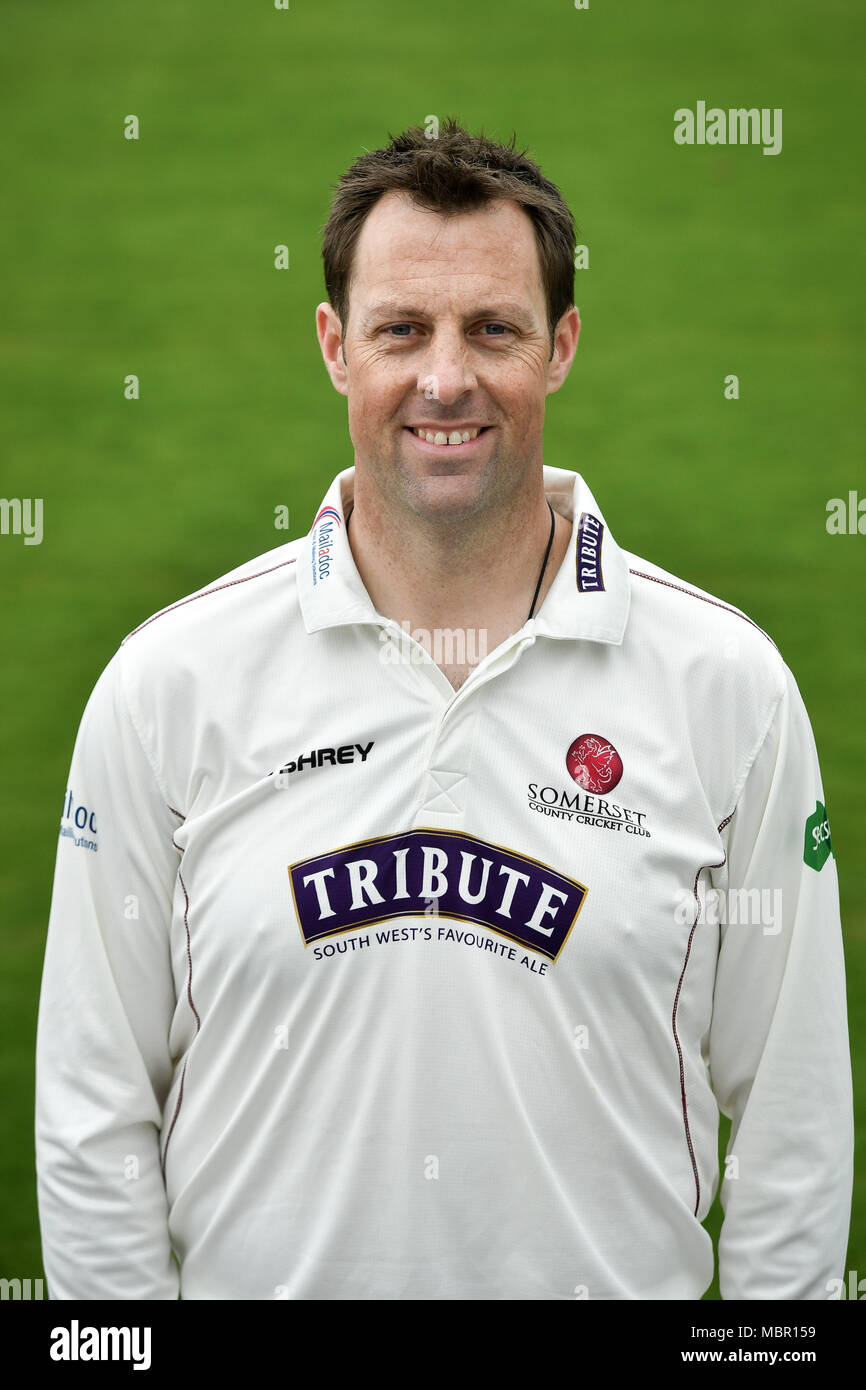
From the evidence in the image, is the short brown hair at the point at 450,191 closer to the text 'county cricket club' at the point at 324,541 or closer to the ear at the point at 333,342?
the ear at the point at 333,342

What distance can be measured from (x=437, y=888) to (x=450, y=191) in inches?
31.2

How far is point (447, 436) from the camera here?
5.51 feet

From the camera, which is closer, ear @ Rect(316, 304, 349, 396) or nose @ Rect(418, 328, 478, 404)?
nose @ Rect(418, 328, 478, 404)

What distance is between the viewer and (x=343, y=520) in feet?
6.07


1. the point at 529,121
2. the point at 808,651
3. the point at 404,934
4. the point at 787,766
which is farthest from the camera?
the point at 529,121

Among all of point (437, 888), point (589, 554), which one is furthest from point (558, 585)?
point (437, 888)

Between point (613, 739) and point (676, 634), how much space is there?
0.16 meters

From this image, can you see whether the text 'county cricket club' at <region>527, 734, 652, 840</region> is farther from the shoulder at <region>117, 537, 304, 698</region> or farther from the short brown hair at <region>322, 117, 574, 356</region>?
the short brown hair at <region>322, 117, 574, 356</region>

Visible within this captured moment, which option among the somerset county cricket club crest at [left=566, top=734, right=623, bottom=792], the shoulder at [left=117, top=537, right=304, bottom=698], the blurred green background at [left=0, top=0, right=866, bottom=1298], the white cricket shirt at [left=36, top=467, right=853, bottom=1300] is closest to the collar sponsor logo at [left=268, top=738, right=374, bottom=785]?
the white cricket shirt at [left=36, top=467, right=853, bottom=1300]

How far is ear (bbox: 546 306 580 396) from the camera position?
73.0 inches

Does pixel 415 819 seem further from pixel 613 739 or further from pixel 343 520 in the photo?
pixel 343 520

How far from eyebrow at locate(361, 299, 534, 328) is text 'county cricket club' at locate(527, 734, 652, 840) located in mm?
492
